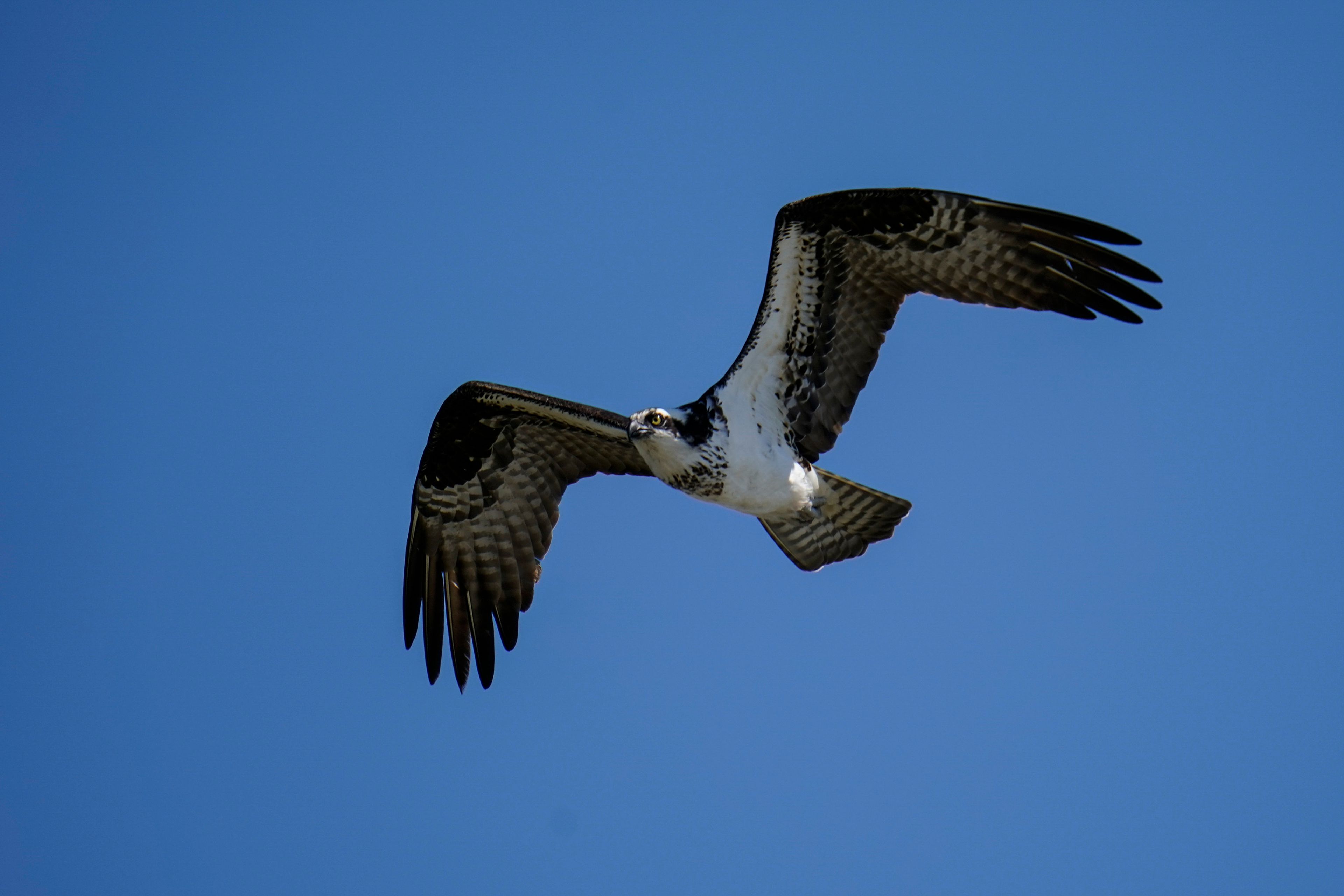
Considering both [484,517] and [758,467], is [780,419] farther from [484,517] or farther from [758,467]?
[484,517]

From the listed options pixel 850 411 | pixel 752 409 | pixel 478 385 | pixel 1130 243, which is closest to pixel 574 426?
pixel 478 385

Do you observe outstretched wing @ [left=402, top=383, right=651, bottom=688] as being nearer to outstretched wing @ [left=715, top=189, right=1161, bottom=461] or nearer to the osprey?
the osprey

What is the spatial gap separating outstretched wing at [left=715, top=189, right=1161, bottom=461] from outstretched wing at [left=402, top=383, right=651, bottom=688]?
1.52m

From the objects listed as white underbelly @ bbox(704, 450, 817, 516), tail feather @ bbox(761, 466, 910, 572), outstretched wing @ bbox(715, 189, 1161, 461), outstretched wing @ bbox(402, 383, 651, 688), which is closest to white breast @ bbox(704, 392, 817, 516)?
white underbelly @ bbox(704, 450, 817, 516)

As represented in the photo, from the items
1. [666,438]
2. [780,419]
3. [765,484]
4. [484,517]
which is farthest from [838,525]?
[484,517]

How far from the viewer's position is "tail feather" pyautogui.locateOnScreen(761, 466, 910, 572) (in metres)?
9.06

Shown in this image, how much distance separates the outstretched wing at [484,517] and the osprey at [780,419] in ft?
0.04

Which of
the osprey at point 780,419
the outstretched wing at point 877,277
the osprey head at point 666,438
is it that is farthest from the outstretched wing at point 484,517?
the outstretched wing at point 877,277

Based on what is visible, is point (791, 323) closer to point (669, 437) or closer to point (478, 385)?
point (669, 437)

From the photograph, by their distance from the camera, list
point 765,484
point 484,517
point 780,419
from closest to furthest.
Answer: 1. point 765,484
2. point 780,419
3. point 484,517

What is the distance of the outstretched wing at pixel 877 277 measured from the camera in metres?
8.09

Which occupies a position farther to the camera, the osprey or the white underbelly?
the white underbelly

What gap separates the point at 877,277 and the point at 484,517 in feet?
12.2

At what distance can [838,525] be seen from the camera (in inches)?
364
